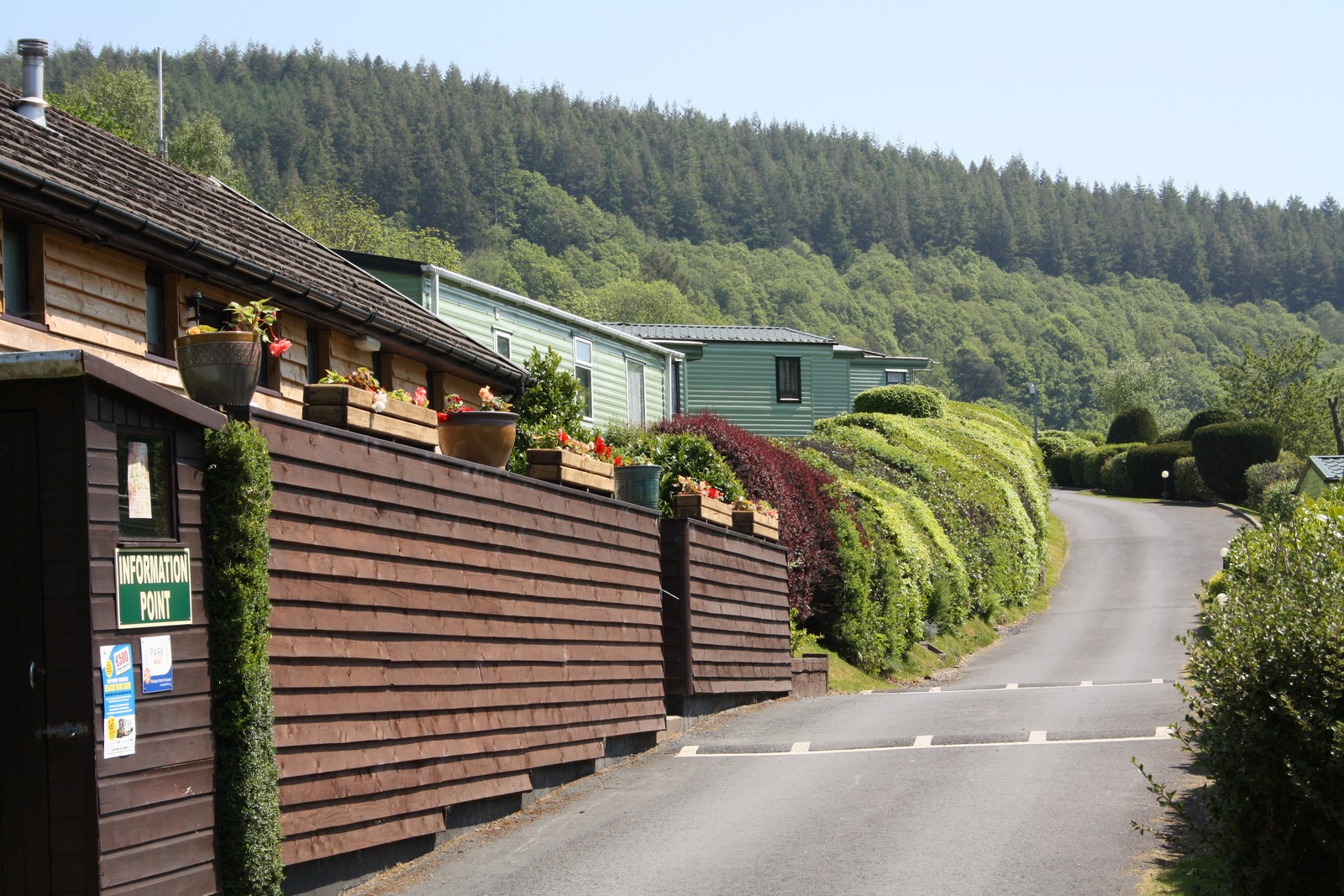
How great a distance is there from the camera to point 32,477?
6098mm

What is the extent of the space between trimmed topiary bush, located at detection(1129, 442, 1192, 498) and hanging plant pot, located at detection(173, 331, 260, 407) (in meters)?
58.8

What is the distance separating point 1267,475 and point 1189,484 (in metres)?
6.81

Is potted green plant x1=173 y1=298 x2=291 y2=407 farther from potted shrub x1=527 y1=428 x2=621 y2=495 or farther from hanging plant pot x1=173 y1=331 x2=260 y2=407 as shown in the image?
potted shrub x1=527 y1=428 x2=621 y2=495

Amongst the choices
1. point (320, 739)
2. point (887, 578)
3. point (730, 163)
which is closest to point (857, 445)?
point (887, 578)

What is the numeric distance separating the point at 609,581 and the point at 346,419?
14.1 feet

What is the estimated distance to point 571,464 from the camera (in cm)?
1155

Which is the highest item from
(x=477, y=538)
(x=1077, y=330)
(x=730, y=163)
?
(x=730, y=163)

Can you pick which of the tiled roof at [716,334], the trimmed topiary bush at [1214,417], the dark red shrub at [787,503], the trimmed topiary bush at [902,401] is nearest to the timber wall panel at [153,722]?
the dark red shrub at [787,503]

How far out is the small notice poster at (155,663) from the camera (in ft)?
20.5

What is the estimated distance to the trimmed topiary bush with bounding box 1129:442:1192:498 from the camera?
6150 centimetres

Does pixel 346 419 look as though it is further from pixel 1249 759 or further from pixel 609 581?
pixel 1249 759

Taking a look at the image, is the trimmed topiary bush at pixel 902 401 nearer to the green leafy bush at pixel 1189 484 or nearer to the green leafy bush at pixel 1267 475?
the green leafy bush at pixel 1267 475

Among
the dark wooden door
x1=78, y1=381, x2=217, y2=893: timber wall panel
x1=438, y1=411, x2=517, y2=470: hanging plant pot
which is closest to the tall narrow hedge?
x1=78, y1=381, x2=217, y2=893: timber wall panel

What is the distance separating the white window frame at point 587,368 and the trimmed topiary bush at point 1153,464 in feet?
126
